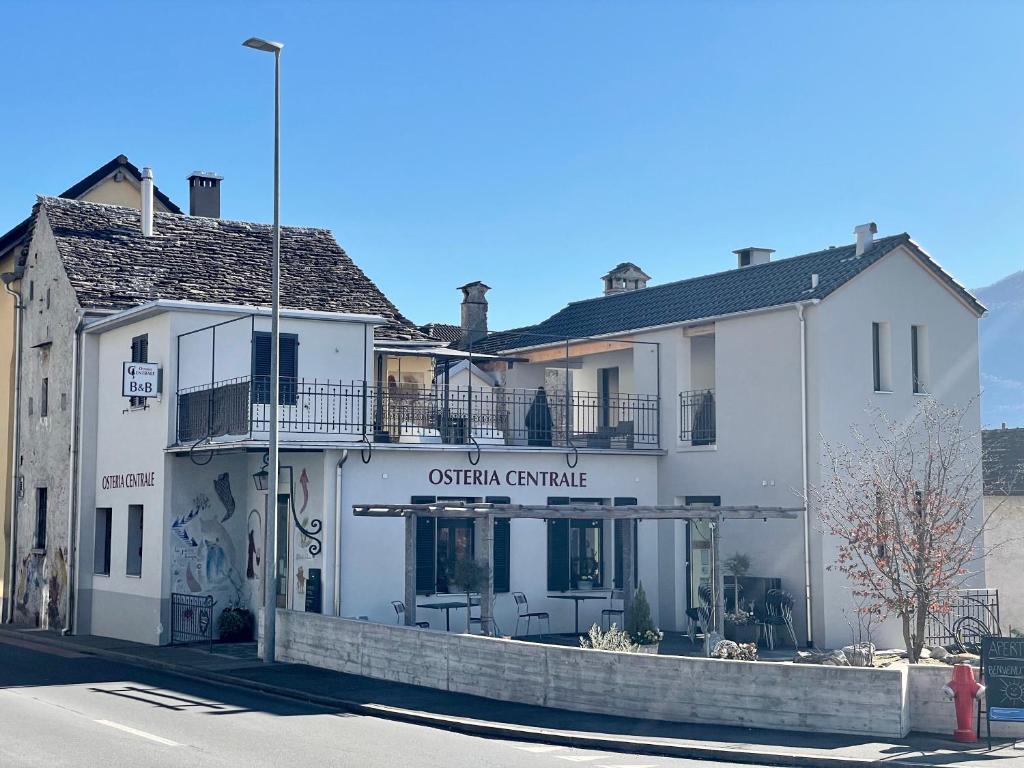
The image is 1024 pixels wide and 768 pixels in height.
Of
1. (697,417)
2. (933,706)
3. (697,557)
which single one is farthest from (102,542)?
(933,706)

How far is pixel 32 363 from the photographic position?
3291 cm

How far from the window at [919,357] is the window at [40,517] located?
2068 cm

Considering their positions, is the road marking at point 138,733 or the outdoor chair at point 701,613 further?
the outdoor chair at point 701,613

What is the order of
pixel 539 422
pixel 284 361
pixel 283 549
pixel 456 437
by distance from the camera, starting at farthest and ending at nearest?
pixel 539 422, pixel 456 437, pixel 284 361, pixel 283 549

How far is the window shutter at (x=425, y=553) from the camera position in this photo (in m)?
25.0

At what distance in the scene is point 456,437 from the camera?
26500 millimetres

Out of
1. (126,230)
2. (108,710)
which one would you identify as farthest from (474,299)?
(108,710)

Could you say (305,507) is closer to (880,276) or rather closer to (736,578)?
(736,578)

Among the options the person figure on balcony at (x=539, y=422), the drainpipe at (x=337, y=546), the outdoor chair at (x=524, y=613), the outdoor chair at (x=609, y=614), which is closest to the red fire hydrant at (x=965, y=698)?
the outdoor chair at (x=609, y=614)

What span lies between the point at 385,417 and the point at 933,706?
15.0 meters

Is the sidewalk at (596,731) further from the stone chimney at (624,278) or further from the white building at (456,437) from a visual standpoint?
the stone chimney at (624,278)

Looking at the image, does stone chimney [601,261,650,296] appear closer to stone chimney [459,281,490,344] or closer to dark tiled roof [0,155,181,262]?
stone chimney [459,281,490,344]

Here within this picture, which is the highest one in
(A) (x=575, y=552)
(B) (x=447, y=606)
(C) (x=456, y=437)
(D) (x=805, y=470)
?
(C) (x=456, y=437)

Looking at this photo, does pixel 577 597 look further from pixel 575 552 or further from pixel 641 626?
pixel 641 626
